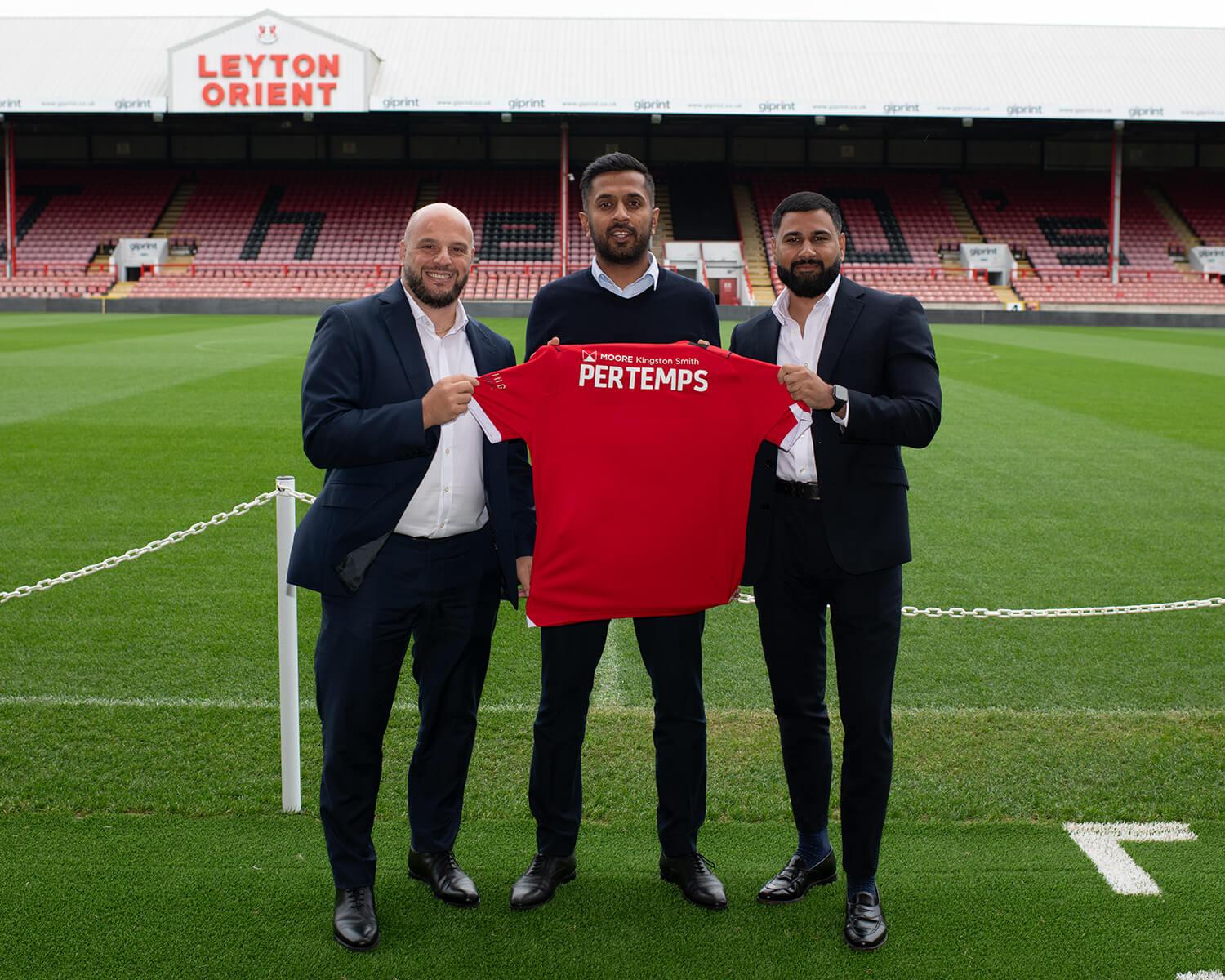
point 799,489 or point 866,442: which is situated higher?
point 866,442

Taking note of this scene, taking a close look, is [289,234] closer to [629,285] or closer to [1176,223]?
[1176,223]

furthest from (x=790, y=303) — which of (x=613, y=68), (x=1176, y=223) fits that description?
(x=1176, y=223)

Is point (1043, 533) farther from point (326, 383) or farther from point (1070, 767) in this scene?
point (326, 383)

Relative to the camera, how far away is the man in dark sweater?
2906 millimetres

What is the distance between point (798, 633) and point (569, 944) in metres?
1.02

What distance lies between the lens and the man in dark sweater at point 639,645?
2906 millimetres

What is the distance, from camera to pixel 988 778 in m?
3.82

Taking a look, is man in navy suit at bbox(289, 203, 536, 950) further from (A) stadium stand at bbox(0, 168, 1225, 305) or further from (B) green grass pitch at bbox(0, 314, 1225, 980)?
(A) stadium stand at bbox(0, 168, 1225, 305)

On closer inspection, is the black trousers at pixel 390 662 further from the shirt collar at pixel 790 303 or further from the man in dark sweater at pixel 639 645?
the shirt collar at pixel 790 303

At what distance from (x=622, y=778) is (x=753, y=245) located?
34852mm

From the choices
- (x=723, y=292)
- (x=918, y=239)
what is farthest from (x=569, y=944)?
(x=918, y=239)

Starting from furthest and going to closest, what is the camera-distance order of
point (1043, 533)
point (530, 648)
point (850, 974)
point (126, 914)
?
point (1043, 533) → point (530, 648) → point (126, 914) → point (850, 974)

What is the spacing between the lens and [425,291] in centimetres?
289

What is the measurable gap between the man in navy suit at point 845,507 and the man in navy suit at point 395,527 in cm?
70
